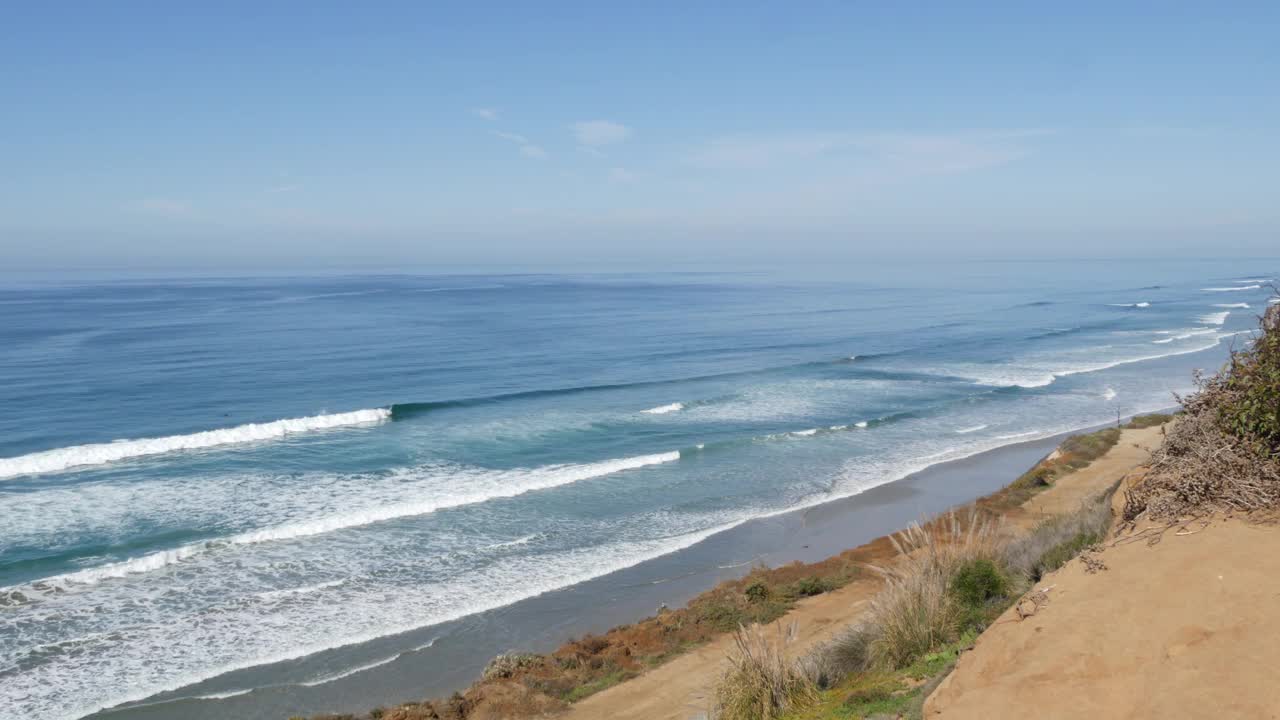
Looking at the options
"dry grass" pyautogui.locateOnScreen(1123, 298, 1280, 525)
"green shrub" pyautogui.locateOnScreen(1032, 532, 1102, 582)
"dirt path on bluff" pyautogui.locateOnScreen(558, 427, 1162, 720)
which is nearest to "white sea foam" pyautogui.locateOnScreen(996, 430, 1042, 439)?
"dirt path on bluff" pyautogui.locateOnScreen(558, 427, 1162, 720)

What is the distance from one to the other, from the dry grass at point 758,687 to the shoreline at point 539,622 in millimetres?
6329

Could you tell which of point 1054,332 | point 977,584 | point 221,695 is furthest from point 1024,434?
point 1054,332

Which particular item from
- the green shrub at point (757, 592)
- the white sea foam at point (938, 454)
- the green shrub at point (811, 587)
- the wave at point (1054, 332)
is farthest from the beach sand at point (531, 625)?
the wave at point (1054, 332)

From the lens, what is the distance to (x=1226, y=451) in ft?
25.4

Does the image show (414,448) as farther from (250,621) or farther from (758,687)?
(758,687)

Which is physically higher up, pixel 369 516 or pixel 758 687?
pixel 758 687

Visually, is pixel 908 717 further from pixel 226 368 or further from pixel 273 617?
pixel 226 368

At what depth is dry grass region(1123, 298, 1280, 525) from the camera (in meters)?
7.57

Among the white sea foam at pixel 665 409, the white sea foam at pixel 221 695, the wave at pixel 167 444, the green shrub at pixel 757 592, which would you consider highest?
the wave at pixel 167 444

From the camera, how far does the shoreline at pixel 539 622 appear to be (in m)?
13.4

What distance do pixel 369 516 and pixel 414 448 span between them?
7548 mm

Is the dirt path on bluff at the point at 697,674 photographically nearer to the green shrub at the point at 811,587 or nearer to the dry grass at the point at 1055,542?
the green shrub at the point at 811,587

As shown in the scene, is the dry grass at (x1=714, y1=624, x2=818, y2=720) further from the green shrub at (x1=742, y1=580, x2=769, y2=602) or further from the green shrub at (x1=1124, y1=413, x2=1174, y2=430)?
the green shrub at (x1=1124, y1=413, x2=1174, y2=430)

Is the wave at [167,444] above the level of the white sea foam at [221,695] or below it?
above
